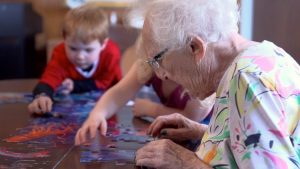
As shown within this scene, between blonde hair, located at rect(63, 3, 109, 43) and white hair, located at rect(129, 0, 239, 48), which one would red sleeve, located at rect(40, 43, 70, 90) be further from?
white hair, located at rect(129, 0, 239, 48)

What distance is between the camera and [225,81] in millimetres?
1144

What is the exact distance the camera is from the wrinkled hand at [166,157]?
115cm

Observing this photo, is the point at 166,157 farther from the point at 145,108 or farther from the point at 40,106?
the point at 40,106

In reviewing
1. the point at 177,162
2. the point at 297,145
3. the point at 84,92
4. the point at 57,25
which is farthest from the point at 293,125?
the point at 57,25

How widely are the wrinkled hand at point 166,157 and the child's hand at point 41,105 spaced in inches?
30.4

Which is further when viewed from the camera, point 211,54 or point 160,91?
point 160,91

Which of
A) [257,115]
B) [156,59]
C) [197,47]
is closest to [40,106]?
[156,59]

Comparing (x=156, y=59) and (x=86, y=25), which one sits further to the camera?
(x=86, y=25)

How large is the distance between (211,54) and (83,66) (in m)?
1.24

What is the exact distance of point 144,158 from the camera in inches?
48.2

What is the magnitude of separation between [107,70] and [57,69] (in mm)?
243

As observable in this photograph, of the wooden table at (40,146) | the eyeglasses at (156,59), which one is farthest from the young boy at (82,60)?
the eyeglasses at (156,59)

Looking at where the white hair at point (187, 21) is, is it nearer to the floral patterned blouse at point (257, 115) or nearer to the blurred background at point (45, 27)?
the floral patterned blouse at point (257, 115)

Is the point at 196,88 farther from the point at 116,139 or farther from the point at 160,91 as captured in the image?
the point at 160,91
